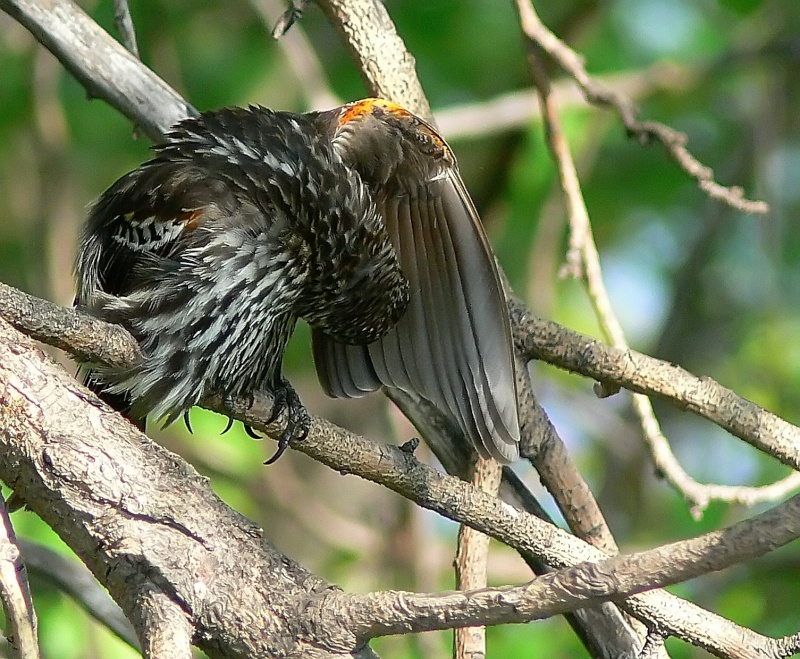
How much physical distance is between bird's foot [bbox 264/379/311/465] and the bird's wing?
19cm

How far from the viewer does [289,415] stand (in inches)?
101

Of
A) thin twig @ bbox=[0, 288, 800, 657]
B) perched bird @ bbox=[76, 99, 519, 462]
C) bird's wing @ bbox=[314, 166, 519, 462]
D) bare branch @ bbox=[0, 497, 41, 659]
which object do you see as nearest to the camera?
bare branch @ bbox=[0, 497, 41, 659]

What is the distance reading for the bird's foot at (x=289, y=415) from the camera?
210 centimetres

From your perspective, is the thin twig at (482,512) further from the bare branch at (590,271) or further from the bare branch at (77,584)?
the bare branch at (77,584)

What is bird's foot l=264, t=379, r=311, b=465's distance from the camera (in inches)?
82.6

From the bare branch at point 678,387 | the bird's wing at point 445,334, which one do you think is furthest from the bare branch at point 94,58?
the bare branch at point 678,387

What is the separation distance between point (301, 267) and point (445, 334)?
0.40 metres

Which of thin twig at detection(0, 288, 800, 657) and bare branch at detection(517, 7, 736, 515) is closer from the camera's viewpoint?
thin twig at detection(0, 288, 800, 657)

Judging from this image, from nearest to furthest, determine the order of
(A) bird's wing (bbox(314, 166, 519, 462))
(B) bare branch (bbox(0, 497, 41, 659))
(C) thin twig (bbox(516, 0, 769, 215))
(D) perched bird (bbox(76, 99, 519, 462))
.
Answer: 1. (B) bare branch (bbox(0, 497, 41, 659))
2. (D) perched bird (bbox(76, 99, 519, 462))
3. (A) bird's wing (bbox(314, 166, 519, 462))
4. (C) thin twig (bbox(516, 0, 769, 215))

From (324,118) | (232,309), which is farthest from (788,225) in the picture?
(232,309)

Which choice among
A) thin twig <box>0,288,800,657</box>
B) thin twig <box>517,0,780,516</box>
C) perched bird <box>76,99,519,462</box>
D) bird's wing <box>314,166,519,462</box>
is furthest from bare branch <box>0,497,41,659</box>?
thin twig <box>517,0,780,516</box>

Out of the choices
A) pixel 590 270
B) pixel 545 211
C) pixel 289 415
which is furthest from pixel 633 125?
pixel 545 211

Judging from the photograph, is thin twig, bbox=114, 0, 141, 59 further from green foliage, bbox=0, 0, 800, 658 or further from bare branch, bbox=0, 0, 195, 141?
green foliage, bbox=0, 0, 800, 658

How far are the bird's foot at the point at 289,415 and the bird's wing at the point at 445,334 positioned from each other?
191mm
